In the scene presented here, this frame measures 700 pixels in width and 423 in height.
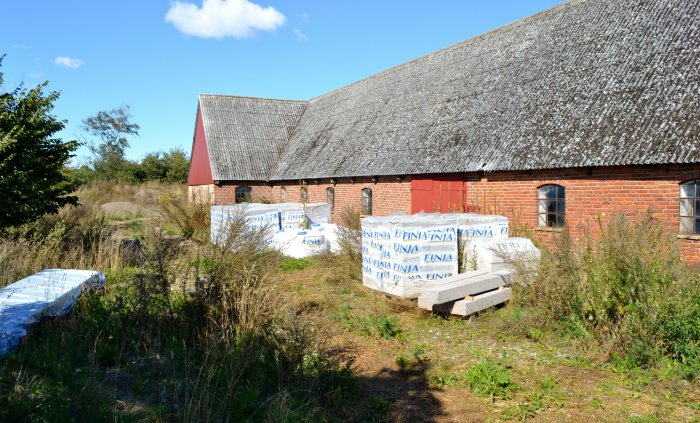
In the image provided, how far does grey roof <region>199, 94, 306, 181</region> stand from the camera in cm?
2472

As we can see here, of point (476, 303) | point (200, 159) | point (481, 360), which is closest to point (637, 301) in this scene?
point (481, 360)

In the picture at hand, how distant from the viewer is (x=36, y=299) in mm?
5664

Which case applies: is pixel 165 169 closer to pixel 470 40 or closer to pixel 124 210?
pixel 124 210

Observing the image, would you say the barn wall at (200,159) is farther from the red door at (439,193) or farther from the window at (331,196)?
the red door at (439,193)

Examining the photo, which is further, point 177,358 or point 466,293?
point 466,293

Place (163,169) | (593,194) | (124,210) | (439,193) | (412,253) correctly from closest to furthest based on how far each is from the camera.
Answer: (412,253), (593,194), (439,193), (124,210), (163,169)

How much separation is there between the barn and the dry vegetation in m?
3.52

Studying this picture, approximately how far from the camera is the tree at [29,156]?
26.2ft

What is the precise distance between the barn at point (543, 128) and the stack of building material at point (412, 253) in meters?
3.50

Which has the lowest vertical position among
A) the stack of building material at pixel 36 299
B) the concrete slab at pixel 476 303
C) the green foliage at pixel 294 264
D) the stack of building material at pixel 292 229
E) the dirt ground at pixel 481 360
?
the dirt ground at pixel 481 360

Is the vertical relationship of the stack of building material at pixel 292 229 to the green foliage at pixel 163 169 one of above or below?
below

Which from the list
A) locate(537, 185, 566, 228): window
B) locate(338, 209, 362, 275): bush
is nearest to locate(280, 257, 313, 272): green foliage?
locate(338, 209, 362, 275): bush

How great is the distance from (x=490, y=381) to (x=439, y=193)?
9.29m

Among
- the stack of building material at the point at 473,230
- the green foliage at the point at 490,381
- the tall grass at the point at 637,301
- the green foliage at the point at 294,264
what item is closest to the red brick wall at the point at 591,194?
the stack of building material at the point at 473,230
